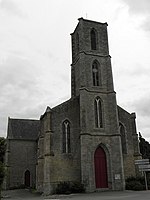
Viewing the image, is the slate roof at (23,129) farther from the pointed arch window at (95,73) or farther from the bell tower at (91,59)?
the pointed arch window at (95,73)

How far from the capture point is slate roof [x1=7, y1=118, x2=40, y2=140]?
47.7 m

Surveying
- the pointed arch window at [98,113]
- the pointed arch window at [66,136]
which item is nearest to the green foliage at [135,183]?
the pointed arch window at [98,113]

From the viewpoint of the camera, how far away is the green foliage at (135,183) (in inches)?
1117

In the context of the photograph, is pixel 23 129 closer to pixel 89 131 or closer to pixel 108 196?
pixel 89 131

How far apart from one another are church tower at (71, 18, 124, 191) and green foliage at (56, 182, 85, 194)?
0.82m

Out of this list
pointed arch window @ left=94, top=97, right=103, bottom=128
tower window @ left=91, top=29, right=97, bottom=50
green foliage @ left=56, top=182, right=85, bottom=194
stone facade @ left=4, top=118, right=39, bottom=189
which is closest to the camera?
green foliage @ left=56, top=182, right=85, bottom=194

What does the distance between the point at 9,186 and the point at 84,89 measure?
22.6m

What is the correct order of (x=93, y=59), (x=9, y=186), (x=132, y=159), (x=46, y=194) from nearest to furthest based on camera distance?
1. (x=46, y=194)
2. (x=132, y=159)
3. (x=93, y=59)
4. (x=9, y=186)

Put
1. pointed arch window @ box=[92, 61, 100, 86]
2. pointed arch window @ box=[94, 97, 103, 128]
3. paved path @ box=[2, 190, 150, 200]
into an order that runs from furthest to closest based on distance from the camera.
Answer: pointed arch window @ box=[92, 61, 100, 86], pointed arch window @ box=[94, 97, 103, 128], paved path @ box=[2, 190, 150, 200]

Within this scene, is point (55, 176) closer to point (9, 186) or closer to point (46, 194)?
point (46, 194)

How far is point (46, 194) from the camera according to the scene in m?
28.8

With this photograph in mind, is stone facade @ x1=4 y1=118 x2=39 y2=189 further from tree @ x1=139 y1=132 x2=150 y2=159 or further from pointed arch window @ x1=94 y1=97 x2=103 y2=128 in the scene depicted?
tree @ x1=139 y1=132 x2=150 y2=159

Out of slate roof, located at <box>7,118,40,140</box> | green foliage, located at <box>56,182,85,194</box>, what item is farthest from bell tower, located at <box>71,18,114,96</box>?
slate roof, located at <box>7,118,40,140</box>

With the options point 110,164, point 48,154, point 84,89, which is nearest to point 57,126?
point 48,154
